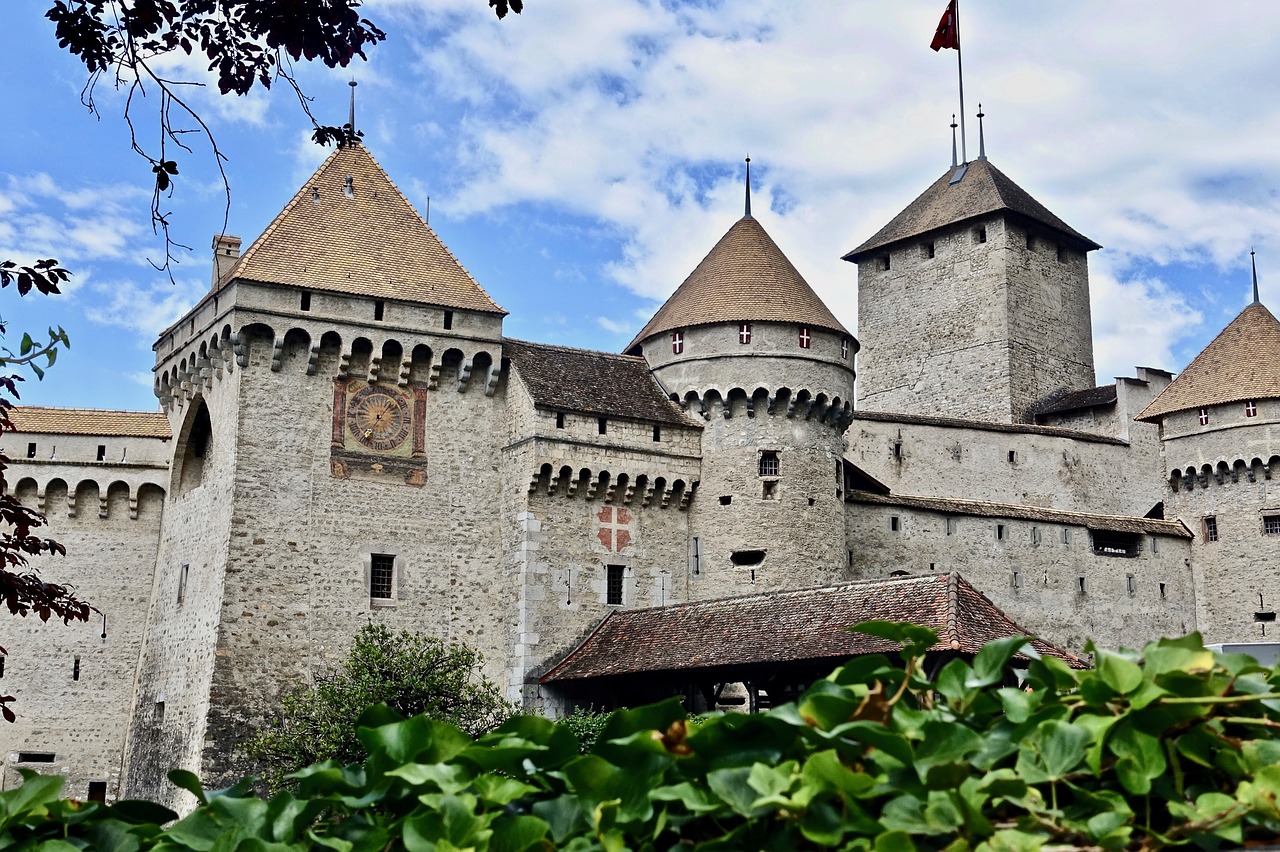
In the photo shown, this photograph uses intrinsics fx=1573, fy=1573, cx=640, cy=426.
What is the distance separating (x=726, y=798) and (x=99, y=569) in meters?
30.2

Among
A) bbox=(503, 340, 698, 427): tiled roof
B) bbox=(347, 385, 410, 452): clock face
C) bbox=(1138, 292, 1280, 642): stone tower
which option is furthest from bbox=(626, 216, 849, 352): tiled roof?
bbox=(1138, 292, 1280, 642): stone tower

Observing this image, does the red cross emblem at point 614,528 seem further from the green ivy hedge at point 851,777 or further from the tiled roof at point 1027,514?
the green ivy hedge at point 851,777

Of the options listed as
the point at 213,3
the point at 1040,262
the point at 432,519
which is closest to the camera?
the point at 213,3

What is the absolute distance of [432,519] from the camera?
2997 centimetres

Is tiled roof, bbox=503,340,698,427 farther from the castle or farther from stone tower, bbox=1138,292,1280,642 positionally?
stone tower, bbox=1138,292,1280,642

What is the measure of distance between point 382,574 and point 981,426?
2017 cm

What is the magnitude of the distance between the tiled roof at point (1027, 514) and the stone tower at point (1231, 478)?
981mm

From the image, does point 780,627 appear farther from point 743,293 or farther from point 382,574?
point 743,293

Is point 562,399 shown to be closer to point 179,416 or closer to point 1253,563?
point 179,416

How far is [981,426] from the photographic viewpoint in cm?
4338

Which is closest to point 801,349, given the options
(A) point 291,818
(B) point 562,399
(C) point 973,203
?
(B) point 562,399

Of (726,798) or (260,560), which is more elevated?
(260,560)

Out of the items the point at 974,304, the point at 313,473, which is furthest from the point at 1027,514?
the point at 313,473

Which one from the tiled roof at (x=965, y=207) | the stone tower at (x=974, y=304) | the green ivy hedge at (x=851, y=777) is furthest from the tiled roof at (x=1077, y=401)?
the green ivy hedge at (x=851, y=777)
